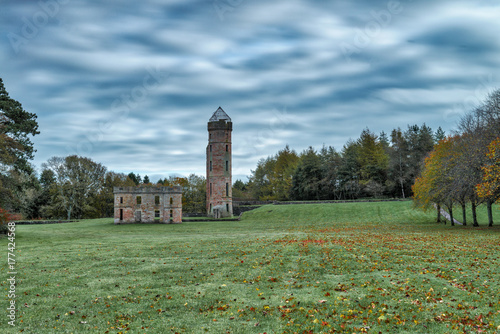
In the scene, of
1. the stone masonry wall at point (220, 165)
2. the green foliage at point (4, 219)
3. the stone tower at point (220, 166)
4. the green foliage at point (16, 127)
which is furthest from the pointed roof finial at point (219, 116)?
the green foliage at point (4, 219)

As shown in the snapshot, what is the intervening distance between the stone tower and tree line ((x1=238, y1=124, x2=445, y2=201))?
2357 cm

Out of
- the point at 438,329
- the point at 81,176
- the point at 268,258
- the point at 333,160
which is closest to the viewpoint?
the point at 438,329

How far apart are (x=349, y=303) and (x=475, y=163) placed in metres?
24.3

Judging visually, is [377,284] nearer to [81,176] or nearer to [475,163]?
[475,163]

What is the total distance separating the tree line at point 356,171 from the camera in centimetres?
7775

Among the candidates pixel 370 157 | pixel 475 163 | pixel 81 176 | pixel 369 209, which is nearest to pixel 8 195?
pixel 475 163

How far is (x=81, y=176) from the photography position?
71.1 meters

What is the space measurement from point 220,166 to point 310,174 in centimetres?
2663

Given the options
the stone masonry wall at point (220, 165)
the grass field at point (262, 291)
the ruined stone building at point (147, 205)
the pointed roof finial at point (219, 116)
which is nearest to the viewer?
the grass field at point (262, 291)

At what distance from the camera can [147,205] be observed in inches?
2249

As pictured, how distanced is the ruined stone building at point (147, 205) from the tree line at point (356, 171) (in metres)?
34.2

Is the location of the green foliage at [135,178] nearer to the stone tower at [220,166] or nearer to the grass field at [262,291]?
the stone tower at [220,166]

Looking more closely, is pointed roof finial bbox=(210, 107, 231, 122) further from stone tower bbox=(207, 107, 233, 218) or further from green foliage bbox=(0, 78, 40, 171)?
green foliage bbox=(0, 78, 40, 171)

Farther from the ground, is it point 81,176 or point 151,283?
point 81,176
